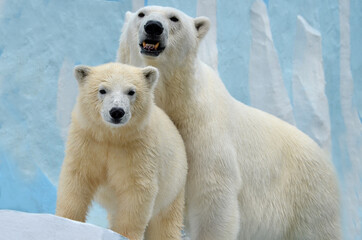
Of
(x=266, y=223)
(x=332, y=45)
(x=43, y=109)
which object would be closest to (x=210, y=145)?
(x=266, y=223)

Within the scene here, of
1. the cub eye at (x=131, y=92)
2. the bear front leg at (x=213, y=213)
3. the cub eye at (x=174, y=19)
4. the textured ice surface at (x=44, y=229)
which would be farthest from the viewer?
the bear front leg at (x=213, y=213)

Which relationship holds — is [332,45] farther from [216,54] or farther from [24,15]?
[24,15]

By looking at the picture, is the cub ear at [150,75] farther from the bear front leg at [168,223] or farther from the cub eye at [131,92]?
the bear front leg at [168,223]

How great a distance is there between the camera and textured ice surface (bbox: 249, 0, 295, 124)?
536cm

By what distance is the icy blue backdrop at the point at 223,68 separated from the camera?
181 inches

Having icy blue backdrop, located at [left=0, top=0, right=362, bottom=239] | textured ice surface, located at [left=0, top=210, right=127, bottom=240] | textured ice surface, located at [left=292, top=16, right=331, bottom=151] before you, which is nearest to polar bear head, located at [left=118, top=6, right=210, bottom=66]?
textured ice surface, located at [left=0, top=210, right=127, bottom=240]

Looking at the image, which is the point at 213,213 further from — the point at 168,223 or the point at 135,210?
the point at 135,210

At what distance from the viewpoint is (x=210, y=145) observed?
9.89 ft

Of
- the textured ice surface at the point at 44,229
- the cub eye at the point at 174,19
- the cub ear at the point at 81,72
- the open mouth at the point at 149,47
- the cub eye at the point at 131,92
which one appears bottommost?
the textured ice surface at the point at 44,229

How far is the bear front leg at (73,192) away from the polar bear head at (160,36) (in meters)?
0.70

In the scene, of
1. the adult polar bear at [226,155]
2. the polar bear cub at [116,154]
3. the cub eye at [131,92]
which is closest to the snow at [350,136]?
the adult polar bear at [226,155]

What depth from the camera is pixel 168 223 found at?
2.74 metres

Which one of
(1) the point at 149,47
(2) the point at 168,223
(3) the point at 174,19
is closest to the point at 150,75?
(1) the point at 149,47

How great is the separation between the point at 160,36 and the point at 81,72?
477 millimetres
